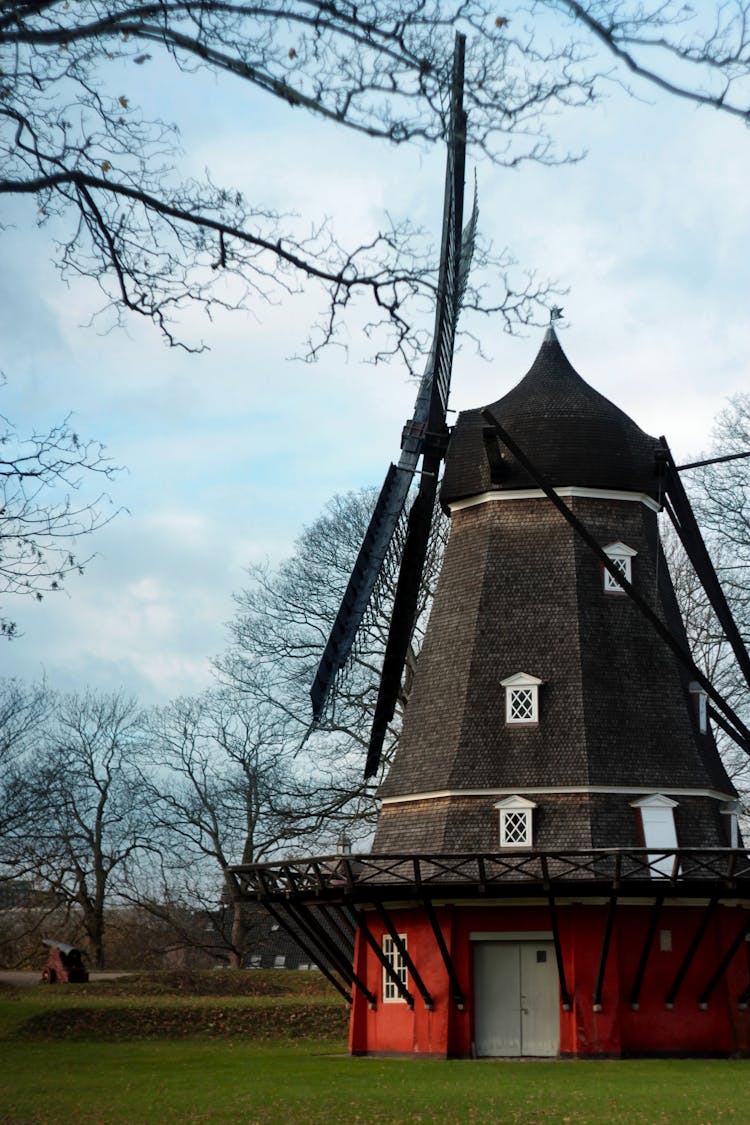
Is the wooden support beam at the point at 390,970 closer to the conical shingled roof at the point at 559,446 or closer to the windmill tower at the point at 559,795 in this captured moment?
the windmill tower at the point at 559,795

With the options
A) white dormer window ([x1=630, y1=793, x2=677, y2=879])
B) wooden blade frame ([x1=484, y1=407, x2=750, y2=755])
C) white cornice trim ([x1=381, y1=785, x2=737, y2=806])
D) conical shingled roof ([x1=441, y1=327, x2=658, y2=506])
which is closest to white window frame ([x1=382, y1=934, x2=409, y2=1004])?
white cornice trim ([x1=381, y1=785, x2=737, y2=806])

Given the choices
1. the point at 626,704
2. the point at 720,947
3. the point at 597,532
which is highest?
the point at 597,532

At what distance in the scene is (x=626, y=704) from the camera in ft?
71.7

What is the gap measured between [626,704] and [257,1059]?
7647 millimetres

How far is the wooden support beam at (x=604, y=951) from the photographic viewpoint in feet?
63.5

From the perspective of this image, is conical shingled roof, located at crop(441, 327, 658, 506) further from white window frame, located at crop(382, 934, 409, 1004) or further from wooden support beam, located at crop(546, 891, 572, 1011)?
white window frame, located at crop(382, 934, 409, 1004)

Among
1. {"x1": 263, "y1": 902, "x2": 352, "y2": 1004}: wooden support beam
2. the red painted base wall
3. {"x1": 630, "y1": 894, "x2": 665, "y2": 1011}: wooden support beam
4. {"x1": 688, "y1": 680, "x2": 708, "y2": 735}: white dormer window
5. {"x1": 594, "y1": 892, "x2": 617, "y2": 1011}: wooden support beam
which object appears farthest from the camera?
{"x1": 688, "y1": 680, "x2": 708, "y2": 735}: white dormer window

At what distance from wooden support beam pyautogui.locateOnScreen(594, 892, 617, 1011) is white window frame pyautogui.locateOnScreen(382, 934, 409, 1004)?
2.92m

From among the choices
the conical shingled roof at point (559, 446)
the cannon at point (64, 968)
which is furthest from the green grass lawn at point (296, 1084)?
the conical shingled roof at point (559, 446)

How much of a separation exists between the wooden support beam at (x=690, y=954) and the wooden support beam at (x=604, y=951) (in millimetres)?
1016

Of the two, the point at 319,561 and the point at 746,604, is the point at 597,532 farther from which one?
the point at 319,561

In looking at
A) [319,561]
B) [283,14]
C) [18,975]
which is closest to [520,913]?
[319,561]

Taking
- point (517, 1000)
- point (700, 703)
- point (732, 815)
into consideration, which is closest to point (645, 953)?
point (517, 1000)

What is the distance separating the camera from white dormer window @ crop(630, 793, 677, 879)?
816 inches
